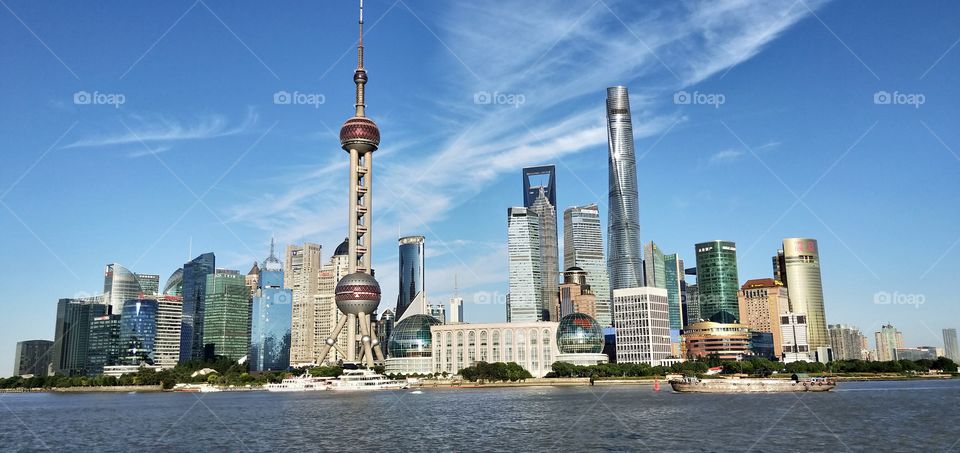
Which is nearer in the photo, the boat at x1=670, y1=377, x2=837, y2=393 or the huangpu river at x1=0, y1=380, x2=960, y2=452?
the huangpu river at x1=0, y1=380, x2=960, y2=452

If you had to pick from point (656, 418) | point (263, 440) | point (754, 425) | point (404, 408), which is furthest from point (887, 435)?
point (404, 408)

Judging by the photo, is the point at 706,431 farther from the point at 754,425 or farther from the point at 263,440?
the point at 263,440

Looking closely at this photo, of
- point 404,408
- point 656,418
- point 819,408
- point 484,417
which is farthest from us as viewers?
point 404,408

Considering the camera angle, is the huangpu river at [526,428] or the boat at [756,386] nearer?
the huangpu river at [526,428]

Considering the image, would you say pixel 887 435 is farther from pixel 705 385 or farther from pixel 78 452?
pixel 705 385

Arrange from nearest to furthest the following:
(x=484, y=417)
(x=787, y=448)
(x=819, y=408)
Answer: (x=787, y=448), (x=484, y=417), (x=819, y=408)

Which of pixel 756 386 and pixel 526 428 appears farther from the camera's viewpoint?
pixel 756 386

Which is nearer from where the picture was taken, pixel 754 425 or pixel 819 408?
pixel 754 425

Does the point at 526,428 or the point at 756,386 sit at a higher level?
the point at 756,386
